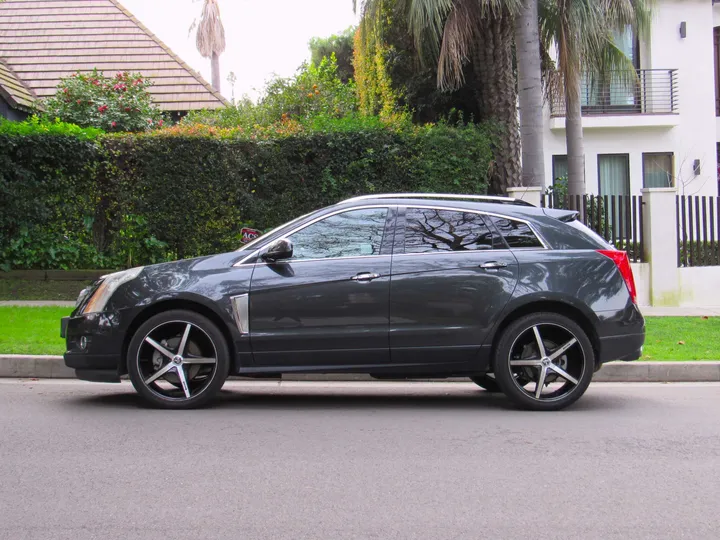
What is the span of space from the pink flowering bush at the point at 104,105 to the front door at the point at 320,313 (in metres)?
11.7

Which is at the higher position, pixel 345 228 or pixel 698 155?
pixel 698 155

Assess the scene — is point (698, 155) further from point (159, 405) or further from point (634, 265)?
point (159, 405)

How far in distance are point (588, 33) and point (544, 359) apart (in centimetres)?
866

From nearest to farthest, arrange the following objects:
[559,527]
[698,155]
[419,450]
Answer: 1. [559,527]
2. [419,450]
3. [698,155]

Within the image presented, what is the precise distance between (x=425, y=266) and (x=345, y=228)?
2.51 ft

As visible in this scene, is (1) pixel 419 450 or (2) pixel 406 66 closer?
(1) pixel 419 450

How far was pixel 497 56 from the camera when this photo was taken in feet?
48.3

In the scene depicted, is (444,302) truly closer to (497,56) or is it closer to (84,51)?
(497,56)

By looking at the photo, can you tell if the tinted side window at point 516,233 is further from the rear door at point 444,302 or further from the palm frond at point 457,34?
the palm frond at point 457,34

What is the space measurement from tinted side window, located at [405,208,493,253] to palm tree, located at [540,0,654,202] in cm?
783

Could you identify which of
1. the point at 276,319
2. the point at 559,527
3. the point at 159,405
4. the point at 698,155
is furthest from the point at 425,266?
the point at 698,155

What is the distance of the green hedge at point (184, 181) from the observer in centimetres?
1308

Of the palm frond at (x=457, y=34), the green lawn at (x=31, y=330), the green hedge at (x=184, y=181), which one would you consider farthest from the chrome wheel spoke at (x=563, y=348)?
the palm frond at (x=457, y=34)

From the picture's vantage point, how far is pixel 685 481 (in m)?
4.73
